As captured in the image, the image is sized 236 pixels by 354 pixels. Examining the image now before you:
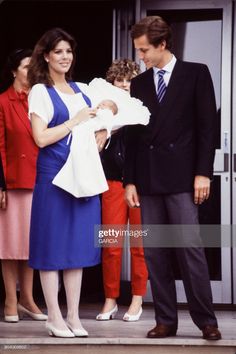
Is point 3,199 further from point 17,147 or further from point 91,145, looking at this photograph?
point 91,145

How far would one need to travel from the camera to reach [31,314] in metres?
4.69

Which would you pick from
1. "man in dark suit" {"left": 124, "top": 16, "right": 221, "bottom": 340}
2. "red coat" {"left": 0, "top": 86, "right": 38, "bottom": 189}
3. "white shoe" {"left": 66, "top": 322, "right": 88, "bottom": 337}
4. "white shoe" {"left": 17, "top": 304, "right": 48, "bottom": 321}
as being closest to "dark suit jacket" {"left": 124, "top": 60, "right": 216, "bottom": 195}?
"man in dark suit" {"left": 124, "top": 16, "right": 221, "bottom": 340}

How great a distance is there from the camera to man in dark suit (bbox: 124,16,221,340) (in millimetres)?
3859

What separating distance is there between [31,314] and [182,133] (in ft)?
4.41

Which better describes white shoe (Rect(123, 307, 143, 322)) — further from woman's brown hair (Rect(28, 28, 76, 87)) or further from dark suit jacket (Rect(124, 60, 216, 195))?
woman's brown hair (Rect(28, 28, 76, 87))

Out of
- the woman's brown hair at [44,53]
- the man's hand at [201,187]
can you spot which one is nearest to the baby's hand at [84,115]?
the woman's brown hair at [44,53]

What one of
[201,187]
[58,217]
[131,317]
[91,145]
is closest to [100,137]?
[91,145]

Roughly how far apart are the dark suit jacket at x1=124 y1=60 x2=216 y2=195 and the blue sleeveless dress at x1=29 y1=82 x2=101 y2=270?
310 millimetres

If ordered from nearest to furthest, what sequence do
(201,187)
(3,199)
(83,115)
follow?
(201,187) → (83,115) → (3,199)

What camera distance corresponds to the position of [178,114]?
389 centimetres

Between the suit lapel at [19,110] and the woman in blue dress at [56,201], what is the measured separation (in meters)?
0.59

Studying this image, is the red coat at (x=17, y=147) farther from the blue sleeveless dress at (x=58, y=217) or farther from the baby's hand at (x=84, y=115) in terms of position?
the baby's hand at (x=84, y=115)

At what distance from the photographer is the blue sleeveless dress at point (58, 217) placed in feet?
13.1

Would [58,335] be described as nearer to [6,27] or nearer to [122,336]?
[122,336]
